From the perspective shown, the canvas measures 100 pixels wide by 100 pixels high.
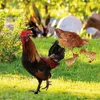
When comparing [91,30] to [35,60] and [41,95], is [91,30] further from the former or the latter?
[35,60]

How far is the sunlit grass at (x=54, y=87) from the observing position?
8.50m

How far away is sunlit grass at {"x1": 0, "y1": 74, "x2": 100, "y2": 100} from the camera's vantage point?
8500 millimetres

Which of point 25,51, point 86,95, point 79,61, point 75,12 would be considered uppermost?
point 25,51

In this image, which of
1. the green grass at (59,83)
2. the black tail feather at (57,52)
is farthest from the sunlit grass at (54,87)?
the black tail feather at (57,52)

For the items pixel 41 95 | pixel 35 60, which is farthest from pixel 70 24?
pixel 35 60

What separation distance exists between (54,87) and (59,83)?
0.60 m

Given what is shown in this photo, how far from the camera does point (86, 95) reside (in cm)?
847

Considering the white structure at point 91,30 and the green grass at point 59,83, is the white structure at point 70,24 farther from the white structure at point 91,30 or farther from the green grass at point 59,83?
the green grass at point 59,83

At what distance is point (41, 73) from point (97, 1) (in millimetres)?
18604

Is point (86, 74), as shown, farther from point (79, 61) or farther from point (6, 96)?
point (6, 96)

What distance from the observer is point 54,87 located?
9.11 m

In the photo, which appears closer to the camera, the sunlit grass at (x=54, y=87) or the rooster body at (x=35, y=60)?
the rooster body at (x=35, y=60)

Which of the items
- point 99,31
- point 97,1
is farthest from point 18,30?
point 97,1

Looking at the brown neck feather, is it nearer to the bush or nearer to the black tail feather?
the black tail feather
